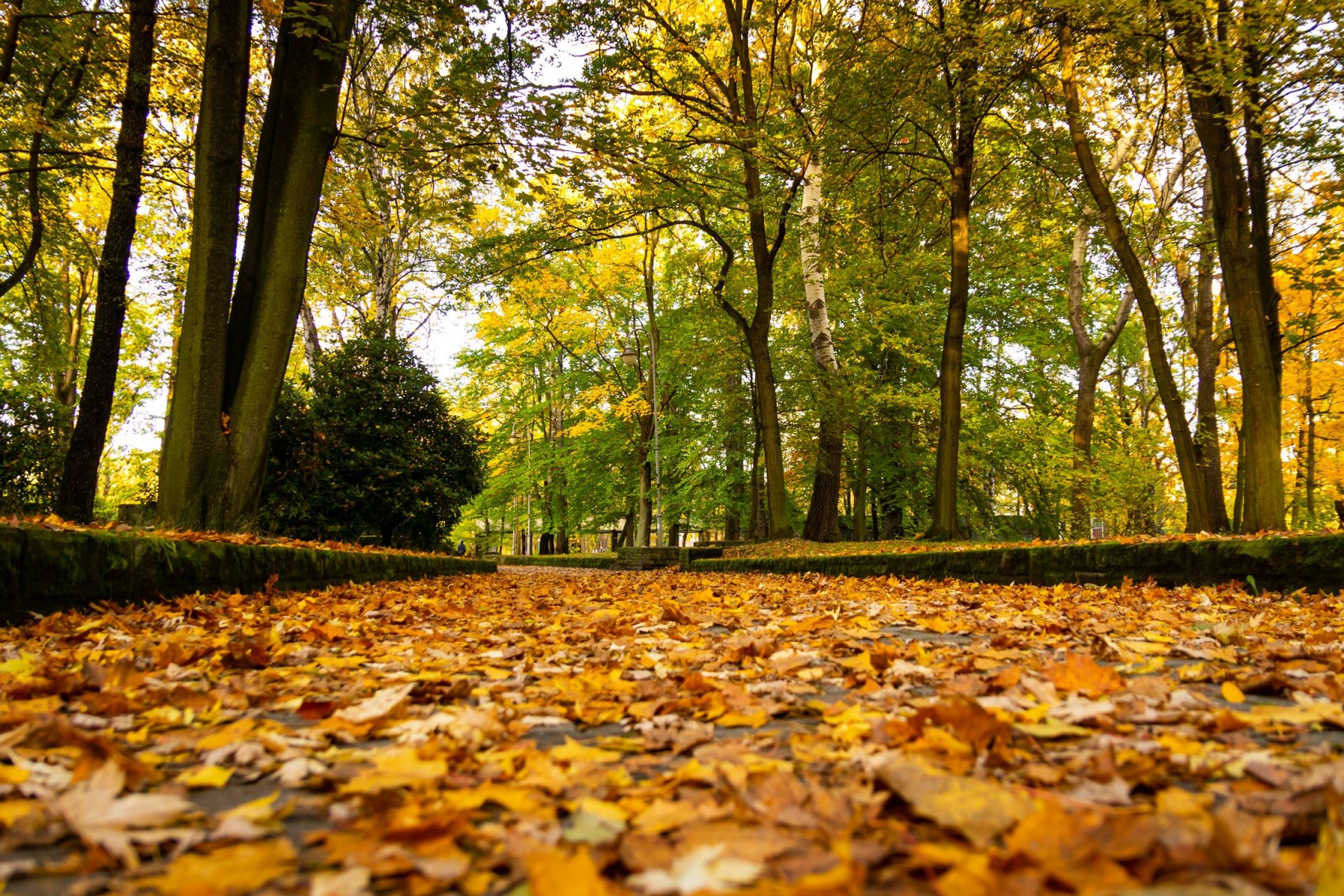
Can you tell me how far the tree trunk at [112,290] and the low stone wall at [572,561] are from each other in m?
12.8

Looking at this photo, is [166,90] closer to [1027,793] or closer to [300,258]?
[300,258]

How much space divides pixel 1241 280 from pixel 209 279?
32.9 ft

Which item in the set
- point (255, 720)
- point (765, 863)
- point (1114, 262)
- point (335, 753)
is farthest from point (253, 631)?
point (1114, 262)

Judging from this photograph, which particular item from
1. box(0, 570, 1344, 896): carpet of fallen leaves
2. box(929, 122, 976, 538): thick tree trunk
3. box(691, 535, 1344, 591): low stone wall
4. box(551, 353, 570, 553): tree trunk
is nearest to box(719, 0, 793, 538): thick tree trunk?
box(929, 122, 976, 538): thick tree trunk

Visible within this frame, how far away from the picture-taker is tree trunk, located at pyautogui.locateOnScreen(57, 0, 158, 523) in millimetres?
7387

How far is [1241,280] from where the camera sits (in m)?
7.02

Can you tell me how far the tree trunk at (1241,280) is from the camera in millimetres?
6641

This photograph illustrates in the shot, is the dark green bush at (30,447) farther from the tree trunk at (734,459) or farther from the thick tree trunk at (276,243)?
the tree trunk at (734,459)

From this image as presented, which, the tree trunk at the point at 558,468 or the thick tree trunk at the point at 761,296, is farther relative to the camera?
the tree trunk at the point at 558,468

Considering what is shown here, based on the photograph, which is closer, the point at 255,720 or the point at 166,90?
the point at 255,720

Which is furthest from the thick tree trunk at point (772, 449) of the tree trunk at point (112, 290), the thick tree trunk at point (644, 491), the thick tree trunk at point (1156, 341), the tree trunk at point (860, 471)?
the tree trunk at point (112, 290)

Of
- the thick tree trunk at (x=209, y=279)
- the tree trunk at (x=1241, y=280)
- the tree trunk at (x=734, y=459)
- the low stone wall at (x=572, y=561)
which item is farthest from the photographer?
the low stone wall at (x=572, y=561)

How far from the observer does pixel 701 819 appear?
104 cm

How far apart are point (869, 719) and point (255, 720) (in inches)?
56.8
